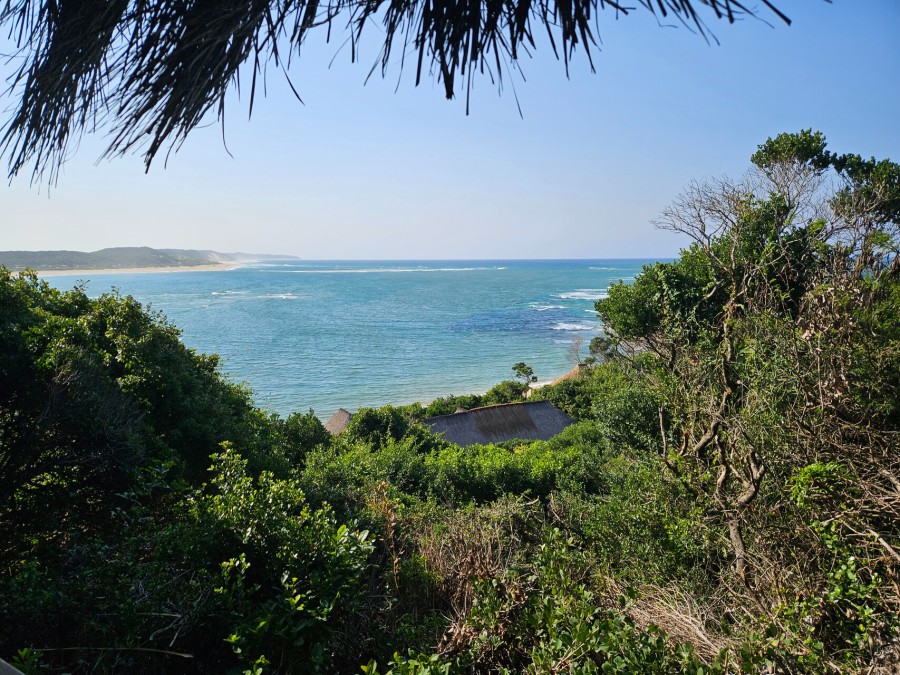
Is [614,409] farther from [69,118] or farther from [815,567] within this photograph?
[69,118]

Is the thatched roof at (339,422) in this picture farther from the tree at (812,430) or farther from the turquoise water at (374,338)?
the tree at (812,430)

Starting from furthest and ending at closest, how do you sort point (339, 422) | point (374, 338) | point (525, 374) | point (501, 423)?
point (374, 338)
point (525, 374)
point (339, 422)
point (501, 423)

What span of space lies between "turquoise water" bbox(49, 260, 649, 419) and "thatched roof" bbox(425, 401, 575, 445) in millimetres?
9654

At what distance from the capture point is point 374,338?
64.1 metres

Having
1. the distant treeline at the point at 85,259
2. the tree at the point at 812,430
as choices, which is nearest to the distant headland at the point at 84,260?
the distant treeline at the point at 85,259

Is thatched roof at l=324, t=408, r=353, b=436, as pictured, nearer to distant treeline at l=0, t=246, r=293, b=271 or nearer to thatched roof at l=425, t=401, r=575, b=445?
thatched roof at l=425, t=401, r=575, b=445

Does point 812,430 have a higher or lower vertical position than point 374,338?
higher

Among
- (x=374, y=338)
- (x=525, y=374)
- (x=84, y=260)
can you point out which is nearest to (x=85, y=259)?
(x=84, y=260)

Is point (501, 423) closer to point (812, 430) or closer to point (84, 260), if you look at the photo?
point (812, 430)

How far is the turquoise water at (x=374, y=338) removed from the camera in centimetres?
4244

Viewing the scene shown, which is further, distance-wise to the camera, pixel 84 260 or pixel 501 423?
pixel 84 260

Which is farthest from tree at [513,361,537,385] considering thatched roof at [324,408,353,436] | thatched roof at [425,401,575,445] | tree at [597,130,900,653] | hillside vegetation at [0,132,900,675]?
tree at [597,130,900,653]

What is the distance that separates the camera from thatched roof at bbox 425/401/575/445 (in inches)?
972

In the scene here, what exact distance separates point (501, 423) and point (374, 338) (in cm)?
4036
